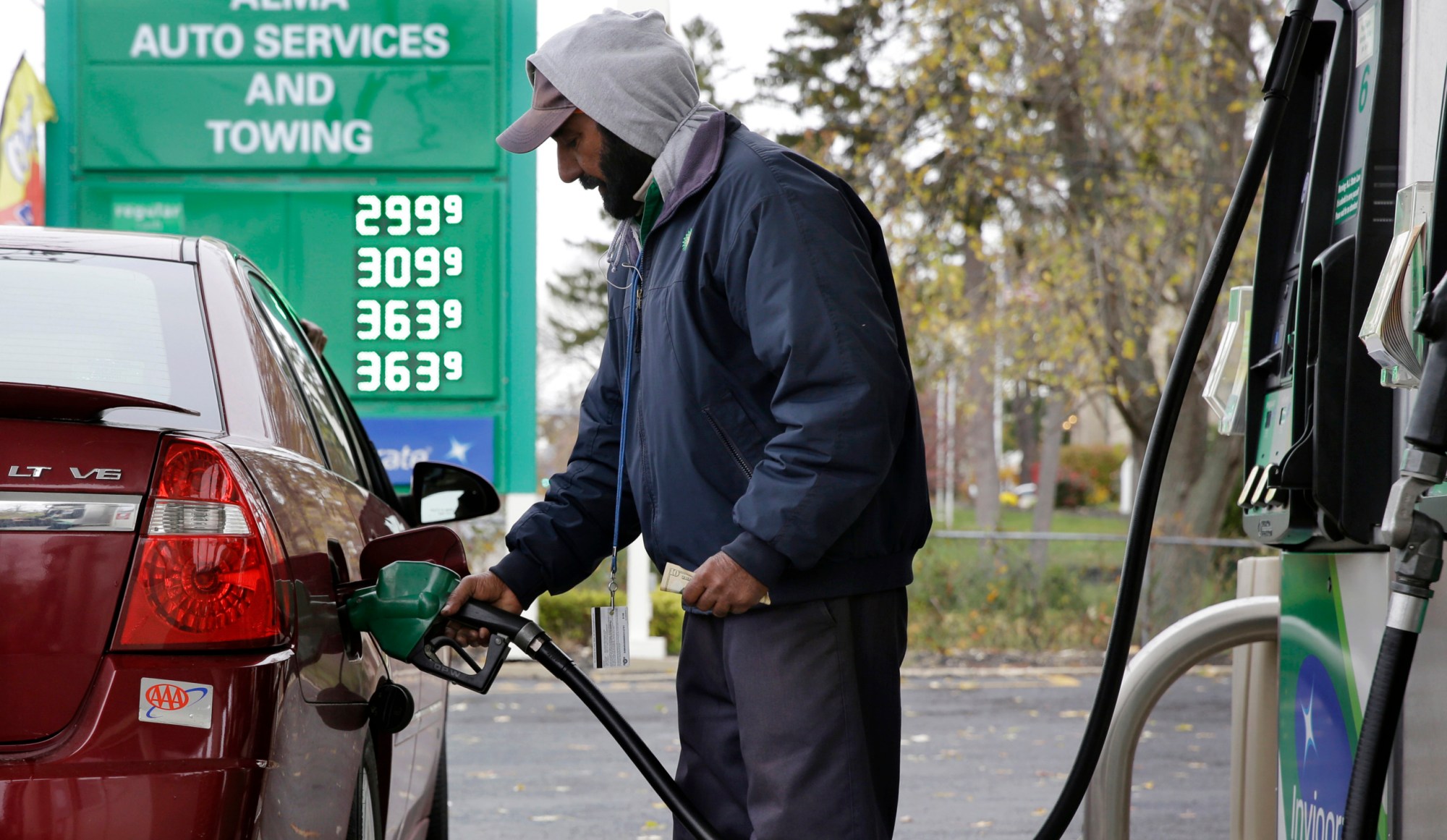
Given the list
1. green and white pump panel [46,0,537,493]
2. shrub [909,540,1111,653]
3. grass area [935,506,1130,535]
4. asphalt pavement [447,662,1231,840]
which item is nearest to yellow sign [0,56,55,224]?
green and white pump panel [46,0,537,493]

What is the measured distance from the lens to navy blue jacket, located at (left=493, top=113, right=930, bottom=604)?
2.36 m

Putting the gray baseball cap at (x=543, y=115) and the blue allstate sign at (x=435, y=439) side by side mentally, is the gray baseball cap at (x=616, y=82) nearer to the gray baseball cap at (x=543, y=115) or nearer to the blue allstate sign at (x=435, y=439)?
the gray baseball cap at (x=543, y=115)

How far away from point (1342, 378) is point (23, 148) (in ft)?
27.0

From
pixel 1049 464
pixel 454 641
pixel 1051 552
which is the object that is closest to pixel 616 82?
pixel 454 641

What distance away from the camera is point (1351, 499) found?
2248 millimetres

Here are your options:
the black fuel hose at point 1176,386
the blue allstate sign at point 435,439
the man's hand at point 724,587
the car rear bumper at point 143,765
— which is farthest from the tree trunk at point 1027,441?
the car rear bumper at point 143,765

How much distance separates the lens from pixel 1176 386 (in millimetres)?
2617

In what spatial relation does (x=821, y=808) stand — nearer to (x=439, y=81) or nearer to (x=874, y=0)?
(x=439, y=81)

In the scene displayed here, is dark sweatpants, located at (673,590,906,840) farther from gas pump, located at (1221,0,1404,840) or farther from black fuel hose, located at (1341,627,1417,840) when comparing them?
black fuel hose, located at (1341,627,1417,840)

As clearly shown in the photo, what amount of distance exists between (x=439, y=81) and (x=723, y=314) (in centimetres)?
628

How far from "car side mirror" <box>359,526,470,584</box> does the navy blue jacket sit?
1.20ft

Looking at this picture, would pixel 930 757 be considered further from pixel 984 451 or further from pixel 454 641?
pixel 984 451

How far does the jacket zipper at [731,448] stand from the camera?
2.53m

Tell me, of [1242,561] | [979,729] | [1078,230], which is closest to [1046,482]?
[1078,230]
